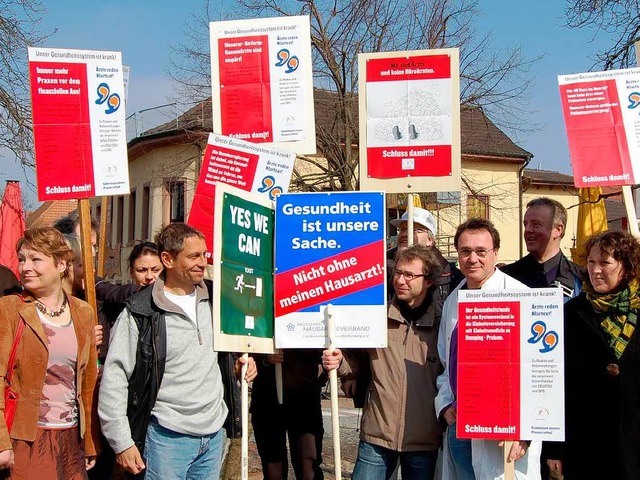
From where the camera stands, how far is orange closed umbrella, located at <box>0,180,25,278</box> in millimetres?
6461

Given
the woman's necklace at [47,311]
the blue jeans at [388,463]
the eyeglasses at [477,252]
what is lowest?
the blue jeans at [388,463]

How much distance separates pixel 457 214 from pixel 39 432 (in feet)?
85.4

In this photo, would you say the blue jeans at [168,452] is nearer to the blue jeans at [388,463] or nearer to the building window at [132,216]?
the blue jeans at [388,463]

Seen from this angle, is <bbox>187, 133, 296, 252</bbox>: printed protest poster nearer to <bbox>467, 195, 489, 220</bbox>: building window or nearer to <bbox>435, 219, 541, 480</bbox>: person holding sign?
<bbox>435, 219, 541, 480</bbox>: person holding sign

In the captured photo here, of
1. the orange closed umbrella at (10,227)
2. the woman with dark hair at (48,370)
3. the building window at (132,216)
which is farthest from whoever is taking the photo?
the building window at (132,216)

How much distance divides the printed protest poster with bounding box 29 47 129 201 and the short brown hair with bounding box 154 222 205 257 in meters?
0.79

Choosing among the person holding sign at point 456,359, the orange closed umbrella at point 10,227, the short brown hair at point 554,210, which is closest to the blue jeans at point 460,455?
the person holding sign at point 456,359

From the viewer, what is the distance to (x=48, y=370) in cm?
420

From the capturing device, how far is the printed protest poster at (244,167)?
552cm

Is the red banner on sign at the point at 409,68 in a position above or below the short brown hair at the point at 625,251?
above

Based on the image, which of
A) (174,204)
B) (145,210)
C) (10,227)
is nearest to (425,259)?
(10,227)

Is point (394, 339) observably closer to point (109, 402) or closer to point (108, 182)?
point (109, 402)

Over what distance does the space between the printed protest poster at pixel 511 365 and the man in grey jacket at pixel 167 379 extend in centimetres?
117

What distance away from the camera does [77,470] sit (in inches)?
170
